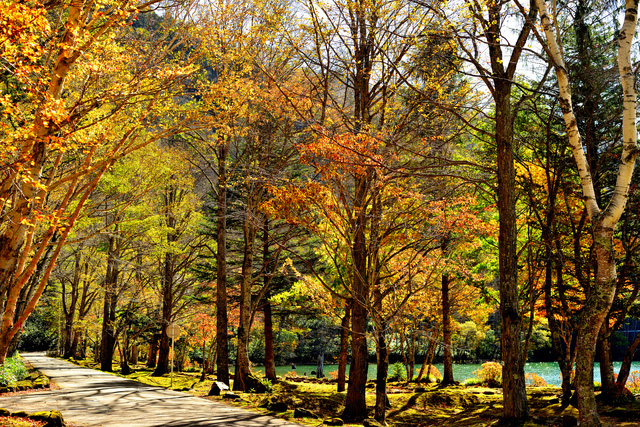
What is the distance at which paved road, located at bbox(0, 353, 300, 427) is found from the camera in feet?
26.3

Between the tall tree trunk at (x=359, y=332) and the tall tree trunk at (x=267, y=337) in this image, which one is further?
the tall tree trunk at (x=267, y=337)

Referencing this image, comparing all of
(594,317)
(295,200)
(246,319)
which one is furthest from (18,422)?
(246,319)

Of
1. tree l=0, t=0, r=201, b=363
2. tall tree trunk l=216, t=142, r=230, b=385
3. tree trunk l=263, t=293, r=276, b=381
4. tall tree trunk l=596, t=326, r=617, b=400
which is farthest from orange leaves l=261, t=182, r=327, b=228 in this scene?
tree trunk l=263, t=293, r=276, b=381

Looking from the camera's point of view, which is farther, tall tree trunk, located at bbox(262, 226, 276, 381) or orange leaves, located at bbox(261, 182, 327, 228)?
tall tree trunk, located at bbox(262, 226, 276, 381)

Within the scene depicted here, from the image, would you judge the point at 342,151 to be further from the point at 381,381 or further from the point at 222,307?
the point at 222,307

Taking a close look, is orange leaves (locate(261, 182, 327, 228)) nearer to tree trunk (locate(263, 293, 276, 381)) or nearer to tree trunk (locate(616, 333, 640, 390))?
tree trunk (locate(616, 333, 640, 390))

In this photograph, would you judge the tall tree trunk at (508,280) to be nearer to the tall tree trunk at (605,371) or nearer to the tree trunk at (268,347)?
the tall tree trunk at (605,371)

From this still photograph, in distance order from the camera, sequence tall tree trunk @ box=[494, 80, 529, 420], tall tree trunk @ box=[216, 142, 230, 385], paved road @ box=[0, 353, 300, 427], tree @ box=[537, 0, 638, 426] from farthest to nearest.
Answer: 1. tall tree trunk @ box=[216, 142, 230, 385]
2. paved road @ box=[0, 353, 300, 427]
3. tall tree trunk @ box=[494, 80, 529, 420]
4. tree @ box=[537, 0, 638, 426]

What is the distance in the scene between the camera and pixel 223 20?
11453 millimetres

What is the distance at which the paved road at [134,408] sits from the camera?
8.02m

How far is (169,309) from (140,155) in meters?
8.08

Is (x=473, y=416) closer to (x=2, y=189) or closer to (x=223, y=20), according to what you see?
(x=2, y=189)

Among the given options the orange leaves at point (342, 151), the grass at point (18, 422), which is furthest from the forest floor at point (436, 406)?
the orange leaves at point (342, 151)

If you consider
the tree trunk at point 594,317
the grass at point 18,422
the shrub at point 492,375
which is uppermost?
the tree trunk at point 594,317
